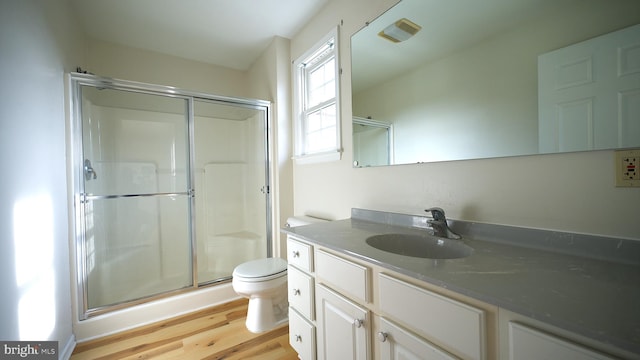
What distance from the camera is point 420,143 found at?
4.14 ft

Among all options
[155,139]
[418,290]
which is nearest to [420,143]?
[418,290]

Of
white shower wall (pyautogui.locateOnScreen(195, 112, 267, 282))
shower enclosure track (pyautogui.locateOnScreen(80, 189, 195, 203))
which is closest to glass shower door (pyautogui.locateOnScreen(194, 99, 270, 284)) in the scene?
white shower wall (pyautogui.locateOnScreen(195, 112, 267, 282))

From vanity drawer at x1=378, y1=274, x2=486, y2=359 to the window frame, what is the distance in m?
1.12

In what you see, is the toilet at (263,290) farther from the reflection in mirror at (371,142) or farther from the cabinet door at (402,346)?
the cabinet door at (402,346)

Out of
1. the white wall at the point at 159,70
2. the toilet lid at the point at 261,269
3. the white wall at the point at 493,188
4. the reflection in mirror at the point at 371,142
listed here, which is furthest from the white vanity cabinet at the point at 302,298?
the white wall at the point at 159,70

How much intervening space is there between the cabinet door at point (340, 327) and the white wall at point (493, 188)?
2.03 ft

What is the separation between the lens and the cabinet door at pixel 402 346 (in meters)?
0.69

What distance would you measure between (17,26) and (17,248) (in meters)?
0.99

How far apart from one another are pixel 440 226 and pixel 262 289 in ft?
4.23

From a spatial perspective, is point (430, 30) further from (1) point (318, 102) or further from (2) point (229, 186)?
(2) point (229, 186)

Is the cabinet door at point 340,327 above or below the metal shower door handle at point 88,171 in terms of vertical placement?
below

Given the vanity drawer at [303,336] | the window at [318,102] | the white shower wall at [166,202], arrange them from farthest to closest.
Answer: the white shower wall at [166,202], the window at [318,102], the vanity drawer at [303,336]

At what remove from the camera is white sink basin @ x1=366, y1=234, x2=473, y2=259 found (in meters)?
1.01

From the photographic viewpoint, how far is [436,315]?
0.68 m
